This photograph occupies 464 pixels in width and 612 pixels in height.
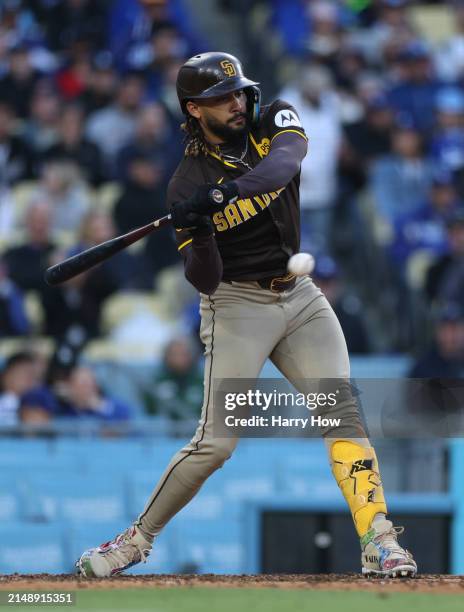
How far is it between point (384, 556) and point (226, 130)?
1637mm

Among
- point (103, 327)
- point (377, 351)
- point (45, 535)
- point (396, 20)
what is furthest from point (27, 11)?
point (45, 535)

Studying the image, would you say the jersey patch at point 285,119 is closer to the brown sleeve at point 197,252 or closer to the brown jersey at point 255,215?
the brown jersey at point 255,215

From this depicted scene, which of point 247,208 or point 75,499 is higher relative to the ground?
point 247,208

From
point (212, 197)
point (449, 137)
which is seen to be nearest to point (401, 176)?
point (449, 137)

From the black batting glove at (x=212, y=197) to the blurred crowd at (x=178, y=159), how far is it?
3.73 meters

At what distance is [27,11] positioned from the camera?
12305mm

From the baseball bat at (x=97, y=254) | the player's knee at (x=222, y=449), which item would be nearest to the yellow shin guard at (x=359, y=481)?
the player's knee at (x=222, y=449)

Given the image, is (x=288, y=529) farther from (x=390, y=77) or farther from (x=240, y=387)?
(x=390, y=77)

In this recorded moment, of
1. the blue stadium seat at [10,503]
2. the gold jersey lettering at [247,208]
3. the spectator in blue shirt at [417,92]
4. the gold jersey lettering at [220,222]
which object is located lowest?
the blue stadium seat at [10,503]

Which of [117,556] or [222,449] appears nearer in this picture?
[222,449]

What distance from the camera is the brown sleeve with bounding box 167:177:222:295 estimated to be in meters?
4.71

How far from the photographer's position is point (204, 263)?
4738 millimetres

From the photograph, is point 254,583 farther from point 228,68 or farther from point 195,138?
point 228,68

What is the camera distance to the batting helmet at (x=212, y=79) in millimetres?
4895
